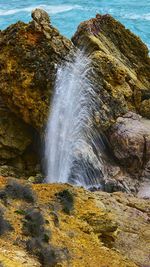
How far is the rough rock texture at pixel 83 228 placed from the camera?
368 inches

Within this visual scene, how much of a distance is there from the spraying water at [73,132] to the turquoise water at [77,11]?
19417mm

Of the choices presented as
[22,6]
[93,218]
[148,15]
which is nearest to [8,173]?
[93,218]

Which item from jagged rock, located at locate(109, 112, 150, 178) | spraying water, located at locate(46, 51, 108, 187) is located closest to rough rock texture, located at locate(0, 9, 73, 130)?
spraying water, located at locate(46, 51, 108, 187)

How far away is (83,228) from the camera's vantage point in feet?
34.5

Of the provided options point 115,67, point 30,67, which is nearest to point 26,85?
point 30,67

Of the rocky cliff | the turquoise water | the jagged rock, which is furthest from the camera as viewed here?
the turquoise water

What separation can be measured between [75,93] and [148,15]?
25.8m

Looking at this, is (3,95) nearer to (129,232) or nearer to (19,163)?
(19,163)

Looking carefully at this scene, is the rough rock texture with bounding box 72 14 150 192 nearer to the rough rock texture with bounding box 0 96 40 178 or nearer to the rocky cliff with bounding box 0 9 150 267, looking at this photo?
the rocky cliff with bounding box 0 9 150 267

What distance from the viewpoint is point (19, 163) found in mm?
16188

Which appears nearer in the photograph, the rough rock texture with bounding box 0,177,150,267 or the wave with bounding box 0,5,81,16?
the rough rock texture with bounding box 0,177,150,267

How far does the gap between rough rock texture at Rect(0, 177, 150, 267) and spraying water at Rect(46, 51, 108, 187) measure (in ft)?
8.76

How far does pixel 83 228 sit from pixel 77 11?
33270 mm

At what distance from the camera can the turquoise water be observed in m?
37.9
